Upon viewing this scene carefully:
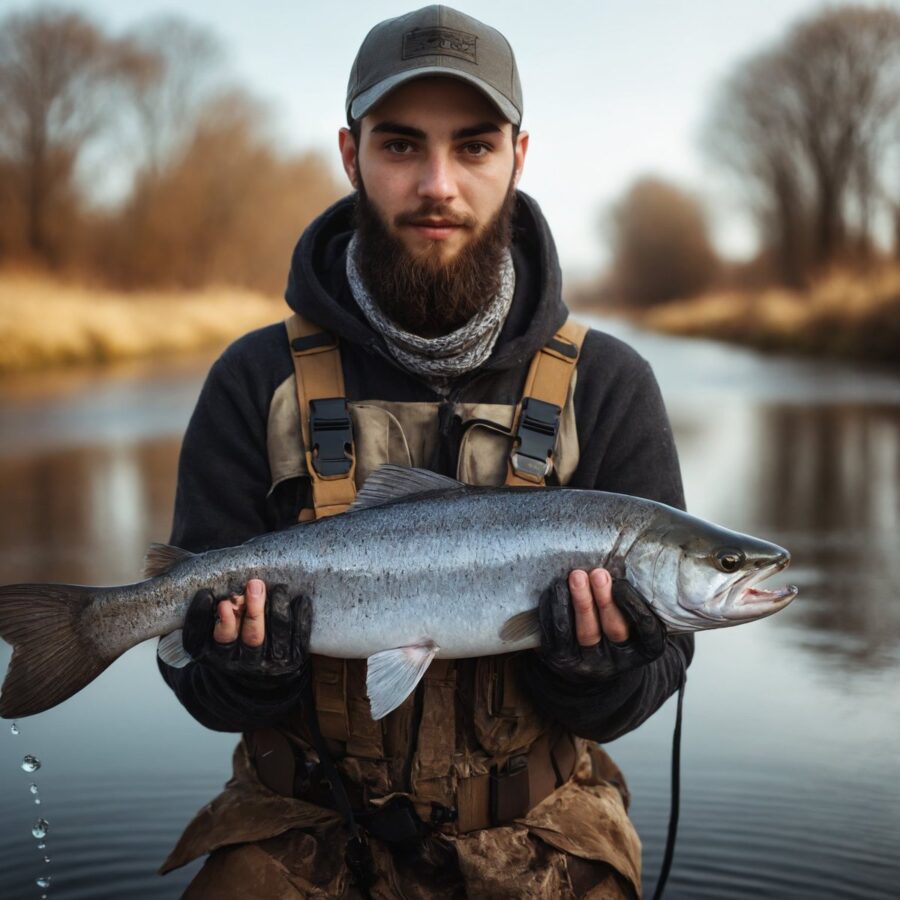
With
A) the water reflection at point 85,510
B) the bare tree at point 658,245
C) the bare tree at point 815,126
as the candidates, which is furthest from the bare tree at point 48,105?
the bare tree at point 658,245

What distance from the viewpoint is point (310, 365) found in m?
3.40

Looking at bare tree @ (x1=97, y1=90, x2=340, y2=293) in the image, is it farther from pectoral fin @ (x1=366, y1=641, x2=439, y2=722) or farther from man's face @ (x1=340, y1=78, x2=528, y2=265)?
pectoral fin @ (x1=366, y1=641, x2=439, y2=722)

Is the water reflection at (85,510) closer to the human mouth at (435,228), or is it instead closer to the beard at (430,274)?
the beard at (430,274)

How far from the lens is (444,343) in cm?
329

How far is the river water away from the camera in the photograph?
12.8 ft

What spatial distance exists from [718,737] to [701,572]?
2.22m

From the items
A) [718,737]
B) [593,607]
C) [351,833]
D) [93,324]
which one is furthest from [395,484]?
[93,324]

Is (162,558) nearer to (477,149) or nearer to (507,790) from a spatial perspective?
(507,790)

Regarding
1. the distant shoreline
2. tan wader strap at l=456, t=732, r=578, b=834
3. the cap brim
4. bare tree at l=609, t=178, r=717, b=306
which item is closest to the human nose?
the cap brim

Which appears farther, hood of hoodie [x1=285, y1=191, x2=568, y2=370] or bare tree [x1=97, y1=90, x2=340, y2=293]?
bare tree [x1=97, y1=90, x2=340, y2=293]

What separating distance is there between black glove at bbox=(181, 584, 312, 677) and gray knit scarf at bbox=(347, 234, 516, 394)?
824 millimetres

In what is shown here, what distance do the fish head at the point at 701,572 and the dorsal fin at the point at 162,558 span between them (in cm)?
116

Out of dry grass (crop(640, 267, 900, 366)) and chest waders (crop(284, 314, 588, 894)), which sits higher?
dry grass (crop(640, 267, 900, 366))

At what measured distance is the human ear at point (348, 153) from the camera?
3.67 meters
